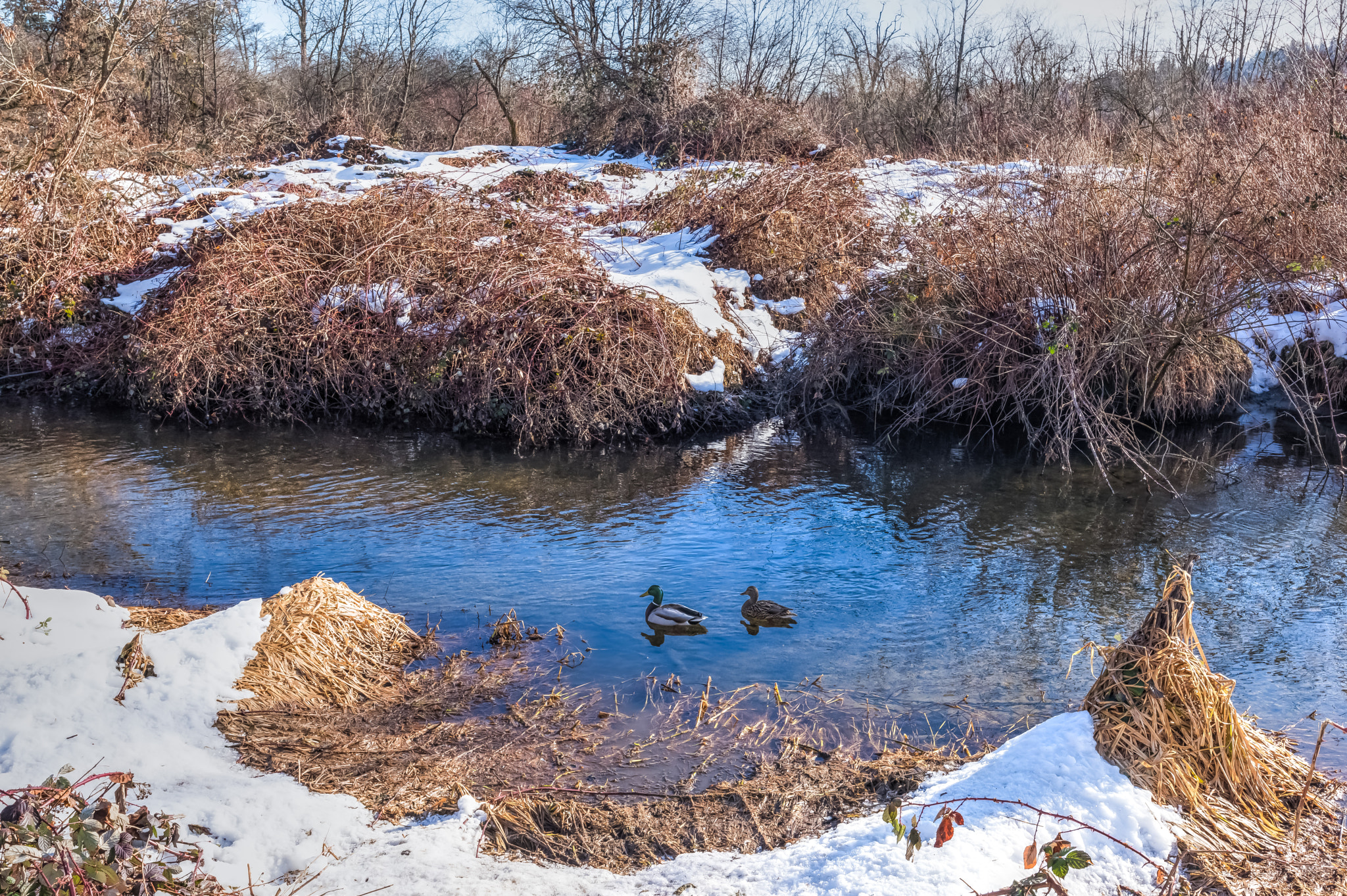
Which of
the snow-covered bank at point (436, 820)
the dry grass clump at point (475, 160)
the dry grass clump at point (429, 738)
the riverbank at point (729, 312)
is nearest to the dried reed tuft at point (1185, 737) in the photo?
the snow-covered bank at point (436, 820)

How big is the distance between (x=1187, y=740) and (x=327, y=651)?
4.28 meters

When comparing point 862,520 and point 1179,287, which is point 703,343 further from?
point 1179,287

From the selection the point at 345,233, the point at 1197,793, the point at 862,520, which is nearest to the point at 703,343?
the point at 862,520

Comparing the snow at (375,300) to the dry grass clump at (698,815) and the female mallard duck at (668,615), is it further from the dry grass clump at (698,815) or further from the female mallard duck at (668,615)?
the dry grass clump at (698,815)

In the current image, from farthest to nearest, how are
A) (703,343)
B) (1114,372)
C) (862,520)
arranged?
1. (703,343)
2. (1114,372)
3. (862,520)

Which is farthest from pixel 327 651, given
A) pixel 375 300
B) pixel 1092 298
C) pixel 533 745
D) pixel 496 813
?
pixel 1092 298

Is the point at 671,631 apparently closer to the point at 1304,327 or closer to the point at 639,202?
the point at 1304,327

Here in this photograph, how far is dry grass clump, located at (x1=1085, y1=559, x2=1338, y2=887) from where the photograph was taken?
351cm

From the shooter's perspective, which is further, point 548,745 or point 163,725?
point 548,745

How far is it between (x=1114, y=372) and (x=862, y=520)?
13.8ft

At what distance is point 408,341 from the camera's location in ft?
39.4

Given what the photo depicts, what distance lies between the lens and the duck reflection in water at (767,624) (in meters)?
6.27

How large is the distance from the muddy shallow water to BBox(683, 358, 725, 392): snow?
973 millimetres

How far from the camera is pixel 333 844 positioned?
334 centimetres
